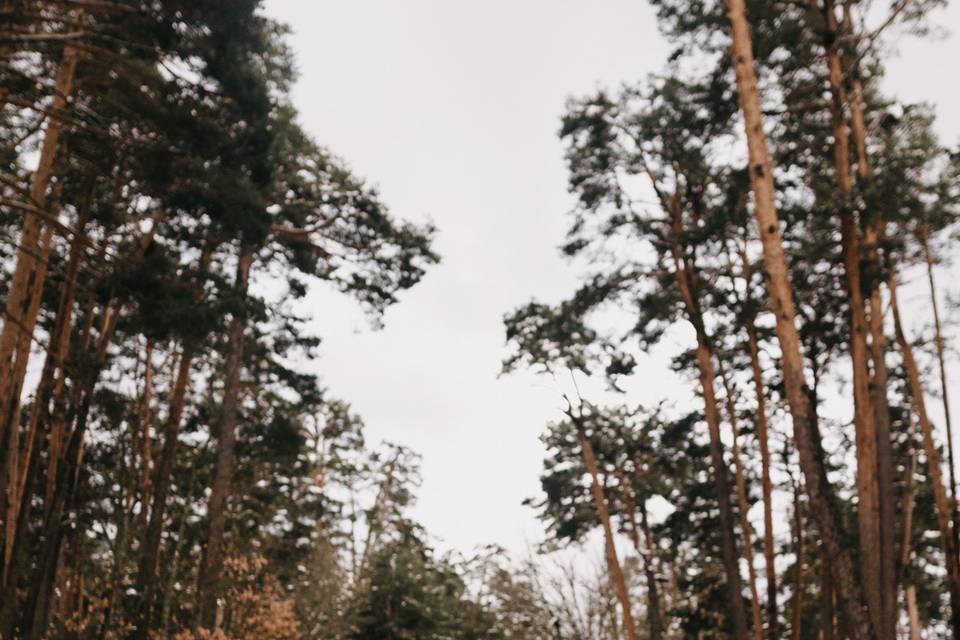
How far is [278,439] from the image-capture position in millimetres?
15508

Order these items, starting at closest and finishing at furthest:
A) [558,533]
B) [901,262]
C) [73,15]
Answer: [73,15]
[901,262]
[558,533]

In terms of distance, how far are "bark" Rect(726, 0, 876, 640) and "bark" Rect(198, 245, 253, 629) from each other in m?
8.30

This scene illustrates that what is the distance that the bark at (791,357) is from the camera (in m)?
6.98

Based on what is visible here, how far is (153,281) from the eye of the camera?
9055mm

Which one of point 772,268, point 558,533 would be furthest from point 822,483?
point 558,533

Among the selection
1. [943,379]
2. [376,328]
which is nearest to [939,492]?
[943,379]

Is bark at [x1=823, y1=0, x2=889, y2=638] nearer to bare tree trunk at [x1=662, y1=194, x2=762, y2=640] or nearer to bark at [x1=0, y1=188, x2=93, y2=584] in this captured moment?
bare tree trunk at [x1=662, y1=194, x2=762, y2=640]

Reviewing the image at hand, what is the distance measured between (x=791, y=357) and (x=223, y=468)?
33.6ft

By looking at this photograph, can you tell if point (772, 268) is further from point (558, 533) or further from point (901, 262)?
point (558, 533)

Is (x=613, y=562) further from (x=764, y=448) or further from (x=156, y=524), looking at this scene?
(x=156, y=524)

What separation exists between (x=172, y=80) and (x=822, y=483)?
8.95 metres

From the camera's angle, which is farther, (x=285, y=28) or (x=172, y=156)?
(x=285, y=28)

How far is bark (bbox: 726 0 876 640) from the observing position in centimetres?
698

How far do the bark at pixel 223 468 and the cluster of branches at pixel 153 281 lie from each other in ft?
0.14
